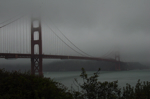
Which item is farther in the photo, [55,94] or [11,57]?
[11,57]

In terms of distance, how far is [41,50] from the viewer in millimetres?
35094

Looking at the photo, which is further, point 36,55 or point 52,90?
point 36,55

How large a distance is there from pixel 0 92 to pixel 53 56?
32.1 metres

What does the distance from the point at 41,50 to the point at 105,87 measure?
99.3 ft

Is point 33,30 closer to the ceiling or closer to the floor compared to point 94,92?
closer to the ceiling

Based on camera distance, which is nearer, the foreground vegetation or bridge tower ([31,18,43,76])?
the foreground vegetation

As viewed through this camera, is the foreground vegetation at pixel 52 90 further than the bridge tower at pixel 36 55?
No

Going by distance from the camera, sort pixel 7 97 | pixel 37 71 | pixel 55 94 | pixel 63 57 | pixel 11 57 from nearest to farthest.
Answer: pixel 7 97
pixel 55 94
pixel 11 57
pixel 37 71
pixel 63 57

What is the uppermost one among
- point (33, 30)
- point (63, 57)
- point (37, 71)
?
point (33, 30)

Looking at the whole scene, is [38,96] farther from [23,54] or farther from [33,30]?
[33,30]

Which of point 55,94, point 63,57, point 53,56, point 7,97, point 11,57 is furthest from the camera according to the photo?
point 63,57

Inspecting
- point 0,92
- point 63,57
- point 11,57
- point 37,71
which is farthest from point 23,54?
point 0,92

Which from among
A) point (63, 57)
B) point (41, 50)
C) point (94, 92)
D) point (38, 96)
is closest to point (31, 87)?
point (38, 96)

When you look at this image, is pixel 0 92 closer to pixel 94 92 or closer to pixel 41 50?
pixel 94 92
